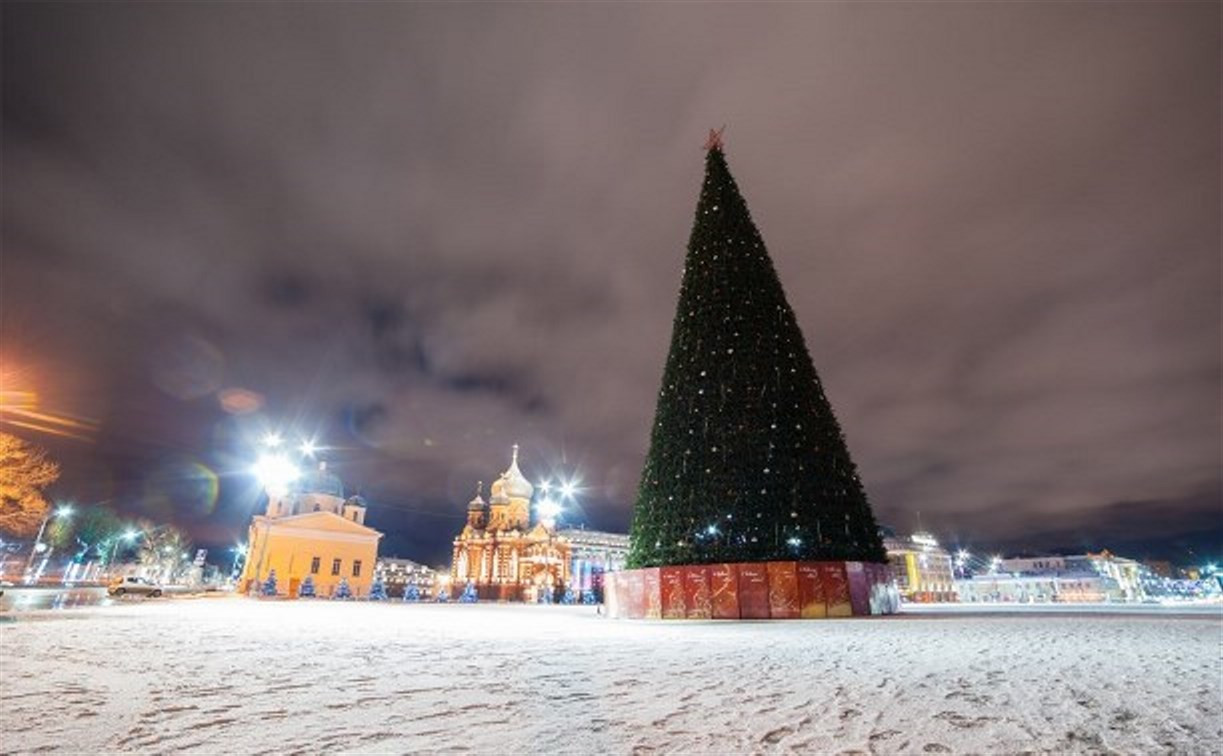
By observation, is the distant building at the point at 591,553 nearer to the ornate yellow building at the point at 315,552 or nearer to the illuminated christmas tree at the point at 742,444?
the ornate yellow building at the point at 315,552

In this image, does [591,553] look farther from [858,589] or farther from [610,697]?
[610,697]

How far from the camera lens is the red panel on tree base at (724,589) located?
51.9 ft

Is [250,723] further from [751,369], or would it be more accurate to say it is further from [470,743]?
[751,369]

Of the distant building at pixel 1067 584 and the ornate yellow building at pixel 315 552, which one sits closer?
the ornate yellow building at pixel 315 552

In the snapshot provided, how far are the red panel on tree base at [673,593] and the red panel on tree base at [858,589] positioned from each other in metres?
4.95

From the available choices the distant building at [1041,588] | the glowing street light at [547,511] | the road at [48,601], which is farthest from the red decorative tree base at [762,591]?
the distant building at [1041,588]

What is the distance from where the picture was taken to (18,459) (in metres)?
29.3

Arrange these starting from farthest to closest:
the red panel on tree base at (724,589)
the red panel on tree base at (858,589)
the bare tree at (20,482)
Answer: the bare tree at (20,482)
the red panel on tree base at (858,589)
the red panel on tree base at (724,589)

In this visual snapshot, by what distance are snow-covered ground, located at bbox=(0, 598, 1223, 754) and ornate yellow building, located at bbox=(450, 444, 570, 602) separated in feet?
167

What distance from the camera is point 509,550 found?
63188 millimetres

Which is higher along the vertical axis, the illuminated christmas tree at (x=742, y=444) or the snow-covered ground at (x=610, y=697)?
the illuminated christmas tree at (x=742, y=444)

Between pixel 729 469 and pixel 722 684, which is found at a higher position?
pixel 729 469

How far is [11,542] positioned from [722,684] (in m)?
104

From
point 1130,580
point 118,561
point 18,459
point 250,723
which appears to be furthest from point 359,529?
point 1130,580
